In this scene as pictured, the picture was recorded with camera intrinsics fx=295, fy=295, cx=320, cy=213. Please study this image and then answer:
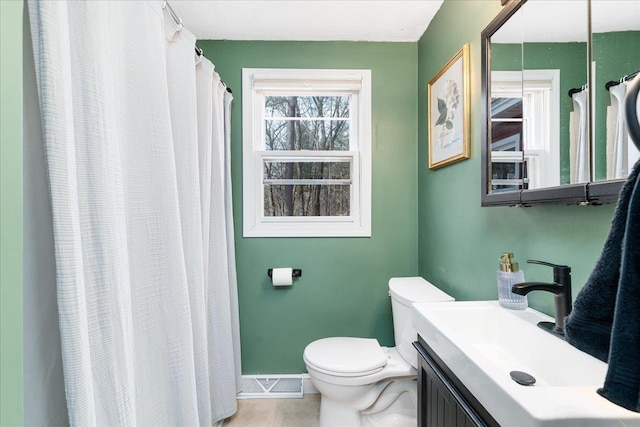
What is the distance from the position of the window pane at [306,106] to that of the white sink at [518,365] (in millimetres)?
1522

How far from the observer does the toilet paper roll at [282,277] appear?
1.93 m

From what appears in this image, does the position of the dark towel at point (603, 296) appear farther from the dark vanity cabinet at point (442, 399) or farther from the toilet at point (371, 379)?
the toilet at point (371, 379)

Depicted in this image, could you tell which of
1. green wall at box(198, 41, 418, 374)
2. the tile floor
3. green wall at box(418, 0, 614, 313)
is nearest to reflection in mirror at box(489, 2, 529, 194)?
green wall at box(418, 0, 614, 313)

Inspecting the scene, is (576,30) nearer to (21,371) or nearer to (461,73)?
(461,73)

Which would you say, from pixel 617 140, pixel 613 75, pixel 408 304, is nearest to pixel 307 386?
pixel 408 304

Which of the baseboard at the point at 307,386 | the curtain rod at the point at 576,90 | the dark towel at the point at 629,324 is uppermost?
the curtain rod at the point at 576,90

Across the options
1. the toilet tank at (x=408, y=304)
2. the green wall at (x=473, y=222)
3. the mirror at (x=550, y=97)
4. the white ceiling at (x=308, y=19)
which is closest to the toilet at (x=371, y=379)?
the toilet tank at (x=408, y=304)

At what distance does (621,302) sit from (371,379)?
1.28 m

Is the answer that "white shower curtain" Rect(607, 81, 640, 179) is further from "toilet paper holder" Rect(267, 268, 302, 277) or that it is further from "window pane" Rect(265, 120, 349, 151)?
"toilet paper holder" Rect(267, 268, 302, 277)

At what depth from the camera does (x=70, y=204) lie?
644 millimetres

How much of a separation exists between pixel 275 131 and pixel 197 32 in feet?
2.56

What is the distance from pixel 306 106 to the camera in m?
2.10

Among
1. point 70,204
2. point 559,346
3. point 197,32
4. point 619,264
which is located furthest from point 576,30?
point 197,32

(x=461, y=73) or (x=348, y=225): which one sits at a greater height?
(x=461, y=73)
